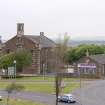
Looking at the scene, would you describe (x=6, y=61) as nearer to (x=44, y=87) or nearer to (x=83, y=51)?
(x=44, y=87)

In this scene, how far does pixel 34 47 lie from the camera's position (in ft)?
472

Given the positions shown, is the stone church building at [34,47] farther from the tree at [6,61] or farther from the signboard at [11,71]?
the signboard at [11,71]

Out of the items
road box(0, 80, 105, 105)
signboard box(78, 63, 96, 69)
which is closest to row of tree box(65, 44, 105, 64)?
signboard box(78, 63, 96, 69)

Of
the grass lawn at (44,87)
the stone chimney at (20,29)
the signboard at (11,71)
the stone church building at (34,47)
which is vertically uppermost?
the stone chimney at (20,29)

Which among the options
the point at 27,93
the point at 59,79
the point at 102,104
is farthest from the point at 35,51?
the point at 59,79

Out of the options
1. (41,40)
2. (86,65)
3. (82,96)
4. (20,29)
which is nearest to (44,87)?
(82,96)

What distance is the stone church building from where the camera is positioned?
143000 millimetres

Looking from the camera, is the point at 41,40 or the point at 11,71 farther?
the point at 41,40

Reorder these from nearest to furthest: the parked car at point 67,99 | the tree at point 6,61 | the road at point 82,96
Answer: the parked car at point 67,99 → the road at point 82,96 → the tree at point 6,61

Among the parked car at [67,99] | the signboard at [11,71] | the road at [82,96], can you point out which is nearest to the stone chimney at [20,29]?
the signboard at [11,71]

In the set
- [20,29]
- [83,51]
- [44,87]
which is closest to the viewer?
[44,87]

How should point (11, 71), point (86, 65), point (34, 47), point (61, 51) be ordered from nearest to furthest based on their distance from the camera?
point (61, 51)
point (11, 71)
point (86, 65)
point (34, 47)

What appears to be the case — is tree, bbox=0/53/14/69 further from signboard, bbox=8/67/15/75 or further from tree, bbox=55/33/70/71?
tree, bbox=55/33/70/71

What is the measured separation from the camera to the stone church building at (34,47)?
469ft
